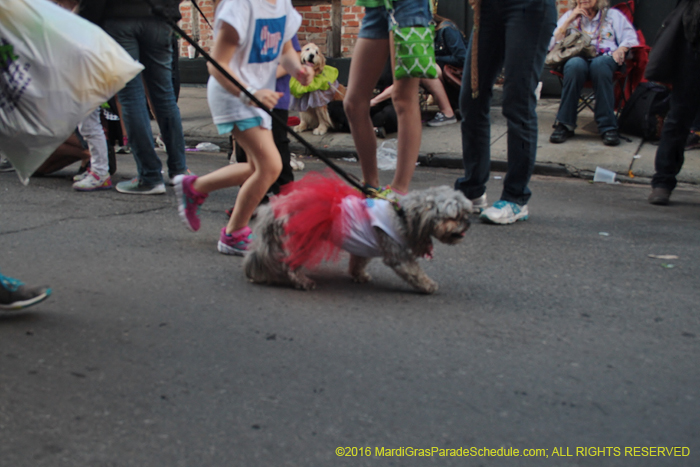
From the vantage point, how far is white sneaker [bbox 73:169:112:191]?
5.49 meters

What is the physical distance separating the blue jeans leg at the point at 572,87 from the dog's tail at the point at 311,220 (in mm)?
4974

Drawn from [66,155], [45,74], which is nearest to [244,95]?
[45,74]

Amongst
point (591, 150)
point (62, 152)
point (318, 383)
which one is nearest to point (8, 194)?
point (62, 152)

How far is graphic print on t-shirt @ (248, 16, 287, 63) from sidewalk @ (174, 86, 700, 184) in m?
3.91

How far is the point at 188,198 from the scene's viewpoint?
12.6ft

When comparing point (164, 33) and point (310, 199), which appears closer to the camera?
point (310, 199)

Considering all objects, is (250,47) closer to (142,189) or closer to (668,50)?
(142,189)

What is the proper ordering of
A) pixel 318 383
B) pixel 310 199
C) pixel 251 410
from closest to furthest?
pixel 251 410, pixel 318 383, pixel 310 199

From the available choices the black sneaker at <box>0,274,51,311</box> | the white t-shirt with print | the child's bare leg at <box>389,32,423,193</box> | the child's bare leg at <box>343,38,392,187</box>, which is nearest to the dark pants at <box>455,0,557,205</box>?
the child's bare leg at <box>389,32,423,193</box>

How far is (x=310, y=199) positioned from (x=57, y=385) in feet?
4.55

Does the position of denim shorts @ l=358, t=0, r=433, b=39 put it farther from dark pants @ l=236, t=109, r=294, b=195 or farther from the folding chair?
the folding chair

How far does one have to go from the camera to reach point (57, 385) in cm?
236

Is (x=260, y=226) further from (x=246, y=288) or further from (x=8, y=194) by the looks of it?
(x=8, y=194)

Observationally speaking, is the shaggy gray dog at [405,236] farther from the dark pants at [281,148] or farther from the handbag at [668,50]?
the handbag at [668,50]
